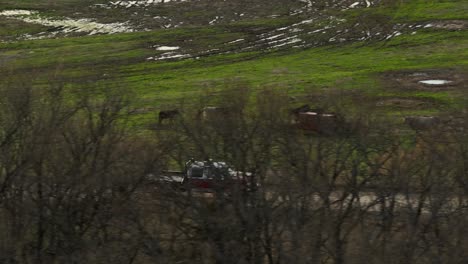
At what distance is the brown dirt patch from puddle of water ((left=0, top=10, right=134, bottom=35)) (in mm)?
25388

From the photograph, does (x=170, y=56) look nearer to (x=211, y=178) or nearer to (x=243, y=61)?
(x=243, y=61)

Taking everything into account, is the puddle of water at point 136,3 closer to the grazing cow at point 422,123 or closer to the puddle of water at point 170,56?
the puddle of water at point 170,56

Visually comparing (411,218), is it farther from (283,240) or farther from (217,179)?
(217,179)

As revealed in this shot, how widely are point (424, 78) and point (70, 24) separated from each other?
3381 centimetres

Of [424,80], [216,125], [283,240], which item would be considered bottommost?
[424,80]

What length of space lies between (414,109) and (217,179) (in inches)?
753

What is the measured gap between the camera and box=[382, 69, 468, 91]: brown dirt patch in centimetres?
3844

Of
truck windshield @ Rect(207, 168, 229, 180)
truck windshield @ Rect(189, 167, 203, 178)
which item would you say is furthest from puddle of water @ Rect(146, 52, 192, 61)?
truck windshield @ Rect(207, 168, 229, 180)

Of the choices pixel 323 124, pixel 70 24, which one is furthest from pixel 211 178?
pixel 70 24

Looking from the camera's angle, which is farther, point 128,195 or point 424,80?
point 424,80

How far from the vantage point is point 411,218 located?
18.5 m

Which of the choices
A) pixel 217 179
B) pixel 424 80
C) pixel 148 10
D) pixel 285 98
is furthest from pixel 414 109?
pixel 148 10

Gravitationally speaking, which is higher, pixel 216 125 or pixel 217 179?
pixel 216 125

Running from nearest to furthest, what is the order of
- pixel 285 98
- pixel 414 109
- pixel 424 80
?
pixel 285 98
pixel 414 109
pixel 424 80
